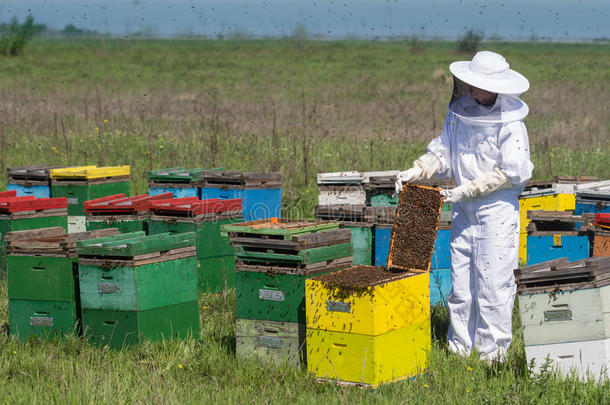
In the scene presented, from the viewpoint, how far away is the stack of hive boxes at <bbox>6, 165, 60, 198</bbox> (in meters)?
9.12

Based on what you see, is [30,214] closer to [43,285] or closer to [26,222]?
[26,222]

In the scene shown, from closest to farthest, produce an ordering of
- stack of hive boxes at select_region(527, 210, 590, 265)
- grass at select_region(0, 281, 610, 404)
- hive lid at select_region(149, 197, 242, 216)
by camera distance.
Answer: grass at select_region(0, 281, 610, 404)
stack of hive boxes at select_region(527, 210, 590, 265)
hive lid at select_region(149, 197, 242, 216)

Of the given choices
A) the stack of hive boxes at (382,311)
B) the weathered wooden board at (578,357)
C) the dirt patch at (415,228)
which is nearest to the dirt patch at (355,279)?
the stack of hive boxes at (382,311)

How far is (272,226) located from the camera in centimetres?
549

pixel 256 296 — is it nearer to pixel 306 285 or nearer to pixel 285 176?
pixel 306 285

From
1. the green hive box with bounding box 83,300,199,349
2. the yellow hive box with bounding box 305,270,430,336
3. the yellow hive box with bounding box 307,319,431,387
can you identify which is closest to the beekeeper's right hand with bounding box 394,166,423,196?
the yellow hive box with bounding box 305,270,430,336

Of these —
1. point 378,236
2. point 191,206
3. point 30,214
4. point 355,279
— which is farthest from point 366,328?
point 30,214

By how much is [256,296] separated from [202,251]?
2079mm

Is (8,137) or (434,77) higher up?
(434,77)

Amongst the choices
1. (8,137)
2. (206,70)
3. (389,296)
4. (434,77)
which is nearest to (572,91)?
(434,77)

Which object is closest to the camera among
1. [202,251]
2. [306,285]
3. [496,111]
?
[306,285]

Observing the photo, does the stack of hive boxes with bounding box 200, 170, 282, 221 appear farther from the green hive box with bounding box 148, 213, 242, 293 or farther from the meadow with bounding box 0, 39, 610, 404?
the meadow with bounding box 0, 39, 610, 404

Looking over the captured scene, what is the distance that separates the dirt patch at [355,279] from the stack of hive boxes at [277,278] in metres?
0.19

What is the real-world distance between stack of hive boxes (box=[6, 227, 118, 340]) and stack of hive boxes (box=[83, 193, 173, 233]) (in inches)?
46.5
